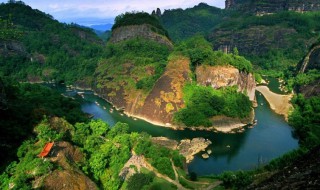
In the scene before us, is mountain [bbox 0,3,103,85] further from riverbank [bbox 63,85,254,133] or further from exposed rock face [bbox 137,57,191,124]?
riverbank [bbox 63,85,254,133]

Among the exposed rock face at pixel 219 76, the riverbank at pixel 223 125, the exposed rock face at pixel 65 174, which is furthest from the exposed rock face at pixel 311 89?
the exposed rock face at pixel 65 174

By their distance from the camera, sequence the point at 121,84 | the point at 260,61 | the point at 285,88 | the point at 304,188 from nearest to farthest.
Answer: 1. the point at 304,188
2. the point at 121,84
3. the point at 285,88
4. the point at 260,61

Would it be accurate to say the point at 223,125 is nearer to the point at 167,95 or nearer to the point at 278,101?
the point at 167,95

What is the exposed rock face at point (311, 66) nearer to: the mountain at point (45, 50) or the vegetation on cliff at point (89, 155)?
the vegetation on cliff at point (89, 155)

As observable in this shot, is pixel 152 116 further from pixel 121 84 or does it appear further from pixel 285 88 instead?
pixel 285 88

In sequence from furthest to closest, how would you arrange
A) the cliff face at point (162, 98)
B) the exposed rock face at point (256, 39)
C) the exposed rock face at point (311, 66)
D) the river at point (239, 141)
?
the exposed rock face at point (256, 39) < the exposed rock face at point (311, 66) < the cliff face at point (162, 98) < the river at point (239, 141)

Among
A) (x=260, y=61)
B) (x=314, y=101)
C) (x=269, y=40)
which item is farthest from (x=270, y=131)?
(x=269, y=40)

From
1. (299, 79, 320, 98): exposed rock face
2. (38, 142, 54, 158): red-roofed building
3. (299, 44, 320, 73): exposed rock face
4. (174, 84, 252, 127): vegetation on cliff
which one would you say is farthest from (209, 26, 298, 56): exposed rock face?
(38, 142, 54, 158): red-roofed building

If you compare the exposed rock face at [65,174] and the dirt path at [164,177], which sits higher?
the exposed rock face at [65,174]
